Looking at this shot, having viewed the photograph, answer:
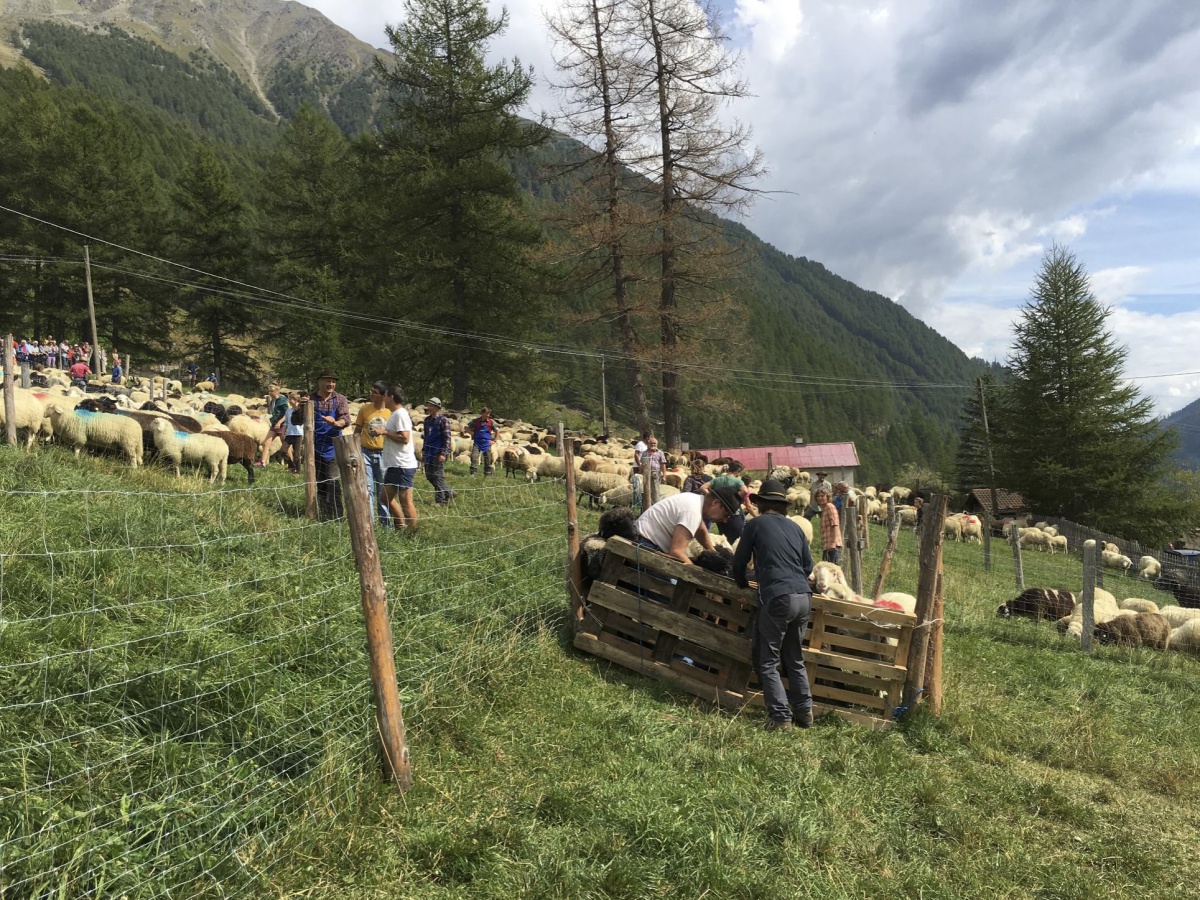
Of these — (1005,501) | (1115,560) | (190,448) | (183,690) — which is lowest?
(1115,560)

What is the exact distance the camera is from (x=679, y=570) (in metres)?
5.49

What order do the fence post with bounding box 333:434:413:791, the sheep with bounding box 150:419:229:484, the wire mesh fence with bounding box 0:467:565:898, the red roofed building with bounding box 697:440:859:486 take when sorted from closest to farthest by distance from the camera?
the wire mesh fence with bounding box 0:467:565:898 < the fence post with bounding box 333:434:413:791 < the sheep with bounding box 150:419:229:484 < the red roofed building with bounding box 697:440:859:486

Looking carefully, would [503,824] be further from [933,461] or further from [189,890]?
[933,461]

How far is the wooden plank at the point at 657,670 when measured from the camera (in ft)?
17.4

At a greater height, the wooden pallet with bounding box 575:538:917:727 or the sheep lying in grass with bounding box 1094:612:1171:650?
the wooden pallet with bounding box 575:538:917:727

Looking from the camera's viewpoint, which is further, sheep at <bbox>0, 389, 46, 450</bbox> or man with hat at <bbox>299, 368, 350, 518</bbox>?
sheep at <bbox>0, 389, 46, 450</bbox>

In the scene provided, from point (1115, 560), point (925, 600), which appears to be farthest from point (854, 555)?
point (1115, 560)

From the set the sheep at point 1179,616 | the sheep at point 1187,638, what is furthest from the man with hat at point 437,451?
the sheep at point 1179,616

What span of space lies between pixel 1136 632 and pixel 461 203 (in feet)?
88.9

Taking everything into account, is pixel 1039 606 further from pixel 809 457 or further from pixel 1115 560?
pixel 809 457

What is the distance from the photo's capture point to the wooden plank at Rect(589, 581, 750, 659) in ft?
17.6

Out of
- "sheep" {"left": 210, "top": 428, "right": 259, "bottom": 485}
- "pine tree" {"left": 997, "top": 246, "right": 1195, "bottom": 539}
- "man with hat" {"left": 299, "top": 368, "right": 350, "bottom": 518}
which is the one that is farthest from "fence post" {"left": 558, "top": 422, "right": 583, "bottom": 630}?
"pine tree" {"left": 997, "top": 246, "right": 1195, "bottom": 539}

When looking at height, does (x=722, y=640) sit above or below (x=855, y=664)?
above

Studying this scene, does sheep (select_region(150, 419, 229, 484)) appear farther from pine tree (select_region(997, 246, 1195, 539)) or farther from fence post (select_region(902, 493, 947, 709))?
pine tree (select_region(997, 246, 1195, 539))
